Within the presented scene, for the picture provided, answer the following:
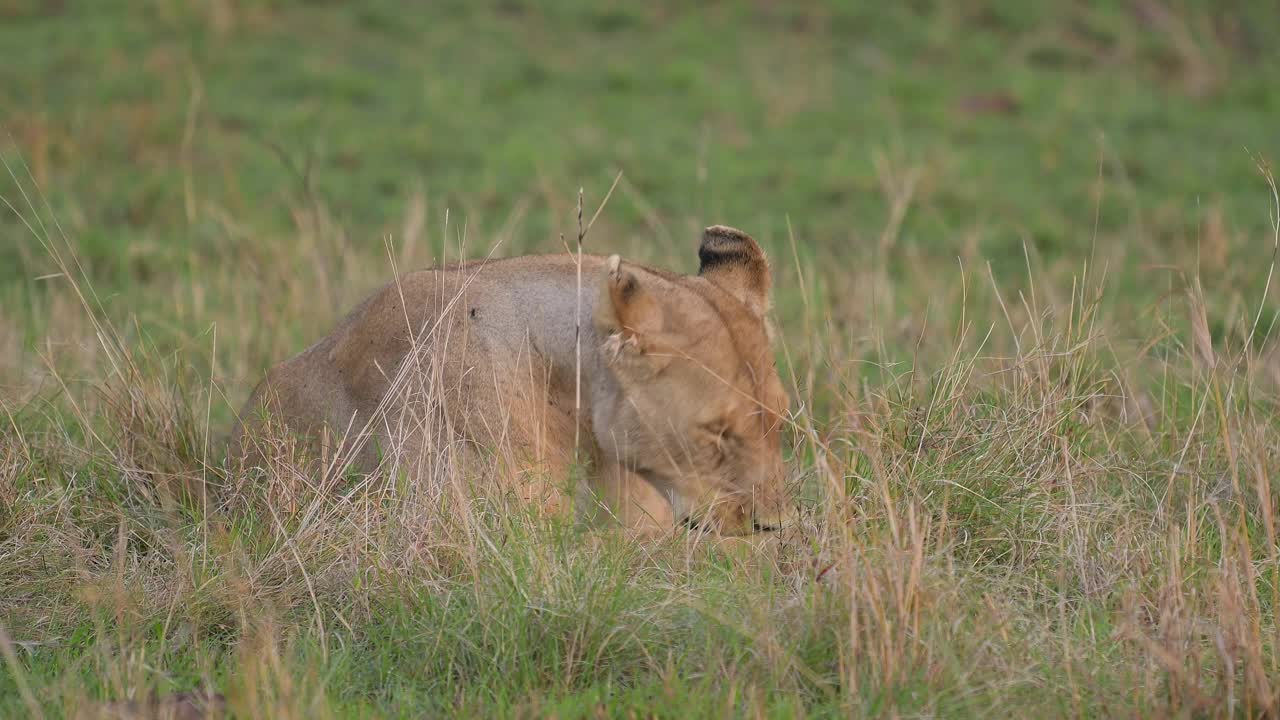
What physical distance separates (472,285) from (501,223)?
5.59 m

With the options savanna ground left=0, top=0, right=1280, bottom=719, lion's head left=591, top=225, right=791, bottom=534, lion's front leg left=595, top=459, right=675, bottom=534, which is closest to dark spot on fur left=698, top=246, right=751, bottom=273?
lion's head left=591, top=225, right=791, bottom=534

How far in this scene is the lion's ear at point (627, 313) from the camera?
11.5 ft

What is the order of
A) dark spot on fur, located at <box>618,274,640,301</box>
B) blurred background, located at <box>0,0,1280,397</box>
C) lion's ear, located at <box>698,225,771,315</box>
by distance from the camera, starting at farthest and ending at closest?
blurred background, located at <box>0,0,1280,397</box> → lion's ear, located at <box>698,225,771,315</box> → dark spot on fur, located at <box>618,274,640,301</box>

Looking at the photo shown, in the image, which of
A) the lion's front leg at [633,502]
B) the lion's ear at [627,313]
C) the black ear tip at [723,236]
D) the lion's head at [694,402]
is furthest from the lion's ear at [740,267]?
the lion's front leg at [633,502]

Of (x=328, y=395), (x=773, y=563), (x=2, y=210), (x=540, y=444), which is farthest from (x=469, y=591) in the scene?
(x=2, y=210)

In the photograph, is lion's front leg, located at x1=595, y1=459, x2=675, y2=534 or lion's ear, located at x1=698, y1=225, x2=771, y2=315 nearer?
lion's front leg, located at x1=595, y1=459, x2=675, y2=534

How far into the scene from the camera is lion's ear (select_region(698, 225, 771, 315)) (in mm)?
4031

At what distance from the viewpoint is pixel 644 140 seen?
37.5ft

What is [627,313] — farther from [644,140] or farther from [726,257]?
[644,140]

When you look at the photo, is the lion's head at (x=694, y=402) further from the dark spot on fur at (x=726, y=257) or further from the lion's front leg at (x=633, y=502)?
the dark spot on fur at (x=726, y=257)

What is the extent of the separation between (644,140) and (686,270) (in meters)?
3.88

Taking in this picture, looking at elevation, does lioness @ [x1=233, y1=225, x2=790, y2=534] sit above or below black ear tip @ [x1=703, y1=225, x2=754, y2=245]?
below

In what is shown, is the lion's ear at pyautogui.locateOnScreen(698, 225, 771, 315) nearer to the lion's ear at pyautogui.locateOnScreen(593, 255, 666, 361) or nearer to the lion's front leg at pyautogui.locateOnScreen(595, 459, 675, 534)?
the lion's ear at pyautogui.locateOnScreen(593, 255, 666, 361)

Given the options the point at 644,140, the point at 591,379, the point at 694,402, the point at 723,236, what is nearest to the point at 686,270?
the point at 723,236
